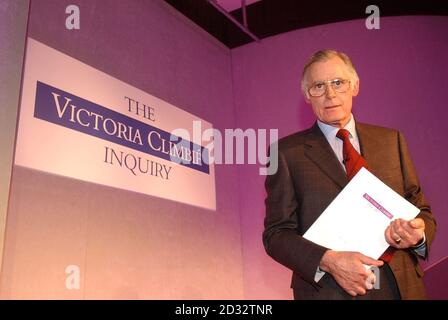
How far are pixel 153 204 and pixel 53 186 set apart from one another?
37.6 inches

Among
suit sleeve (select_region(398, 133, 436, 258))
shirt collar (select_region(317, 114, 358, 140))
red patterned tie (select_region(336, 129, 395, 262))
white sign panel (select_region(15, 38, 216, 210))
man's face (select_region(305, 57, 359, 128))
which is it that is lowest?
suit sleeve (select_region(398, 133, 436, 258))

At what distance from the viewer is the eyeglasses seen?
61.5 inches

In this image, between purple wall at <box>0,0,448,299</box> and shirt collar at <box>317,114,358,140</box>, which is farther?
purple wall at <box>0,0,448,299</box>

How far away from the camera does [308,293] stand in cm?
140

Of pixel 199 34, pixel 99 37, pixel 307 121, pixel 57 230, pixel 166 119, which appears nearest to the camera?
→ pixel 57 230

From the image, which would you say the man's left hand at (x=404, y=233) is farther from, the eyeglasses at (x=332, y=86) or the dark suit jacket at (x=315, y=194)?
the eyeglasses at (x=332, y=86)

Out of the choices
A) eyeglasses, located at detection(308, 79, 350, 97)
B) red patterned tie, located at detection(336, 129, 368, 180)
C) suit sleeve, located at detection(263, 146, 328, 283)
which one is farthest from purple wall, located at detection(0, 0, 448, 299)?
red patterned tie, located at detection(336, 129, 368, 180)

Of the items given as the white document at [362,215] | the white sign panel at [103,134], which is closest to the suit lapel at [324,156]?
the white document at [362,215]

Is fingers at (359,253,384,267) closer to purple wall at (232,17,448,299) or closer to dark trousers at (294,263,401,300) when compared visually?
dark trousers at (294,263,401,300)

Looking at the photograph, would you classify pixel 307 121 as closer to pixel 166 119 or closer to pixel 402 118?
pixel 402 118

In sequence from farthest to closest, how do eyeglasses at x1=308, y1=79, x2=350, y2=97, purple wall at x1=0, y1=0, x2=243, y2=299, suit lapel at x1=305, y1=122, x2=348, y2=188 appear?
1. purple wall at x1=0, y1=0, x2=243, y2=299
2. eyeglasses at x1=308, y1=79, x2=350, y2=97
3. suit lapel at x1=305, y1=122, x2=348, y2=188

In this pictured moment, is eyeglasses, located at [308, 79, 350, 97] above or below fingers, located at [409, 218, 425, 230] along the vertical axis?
above

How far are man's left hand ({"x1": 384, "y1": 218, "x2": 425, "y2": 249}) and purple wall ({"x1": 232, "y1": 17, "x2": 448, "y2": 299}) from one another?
285cm
